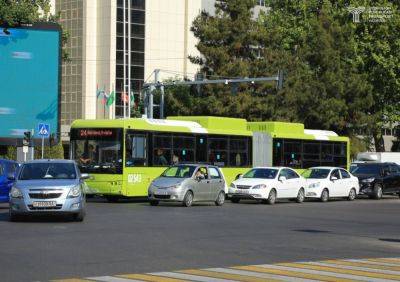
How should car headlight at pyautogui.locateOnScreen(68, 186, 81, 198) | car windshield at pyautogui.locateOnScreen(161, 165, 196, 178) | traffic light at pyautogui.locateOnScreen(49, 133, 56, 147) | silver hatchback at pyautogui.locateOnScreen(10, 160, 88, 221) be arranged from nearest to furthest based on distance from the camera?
silver hatchback at pyautogui.locateOnScreen(10, 160, 88, 221) → car headlight at pyautogui.locateOnScreen(68, 186, 81, 198) → car windshield at pyautogui.locateOnScreen(161, 165, 196, 178) → traffic light at pyautogui.locateOnScreen(49, 133, 56, 147)

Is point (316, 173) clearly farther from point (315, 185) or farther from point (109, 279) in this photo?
point (109, 279)

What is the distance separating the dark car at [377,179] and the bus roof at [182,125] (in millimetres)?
7297

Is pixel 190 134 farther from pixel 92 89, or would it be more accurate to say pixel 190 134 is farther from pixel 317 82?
pixel 92 89

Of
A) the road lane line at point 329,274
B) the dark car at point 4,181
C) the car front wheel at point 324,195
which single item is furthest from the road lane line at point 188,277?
the car front wheel at point 324,195

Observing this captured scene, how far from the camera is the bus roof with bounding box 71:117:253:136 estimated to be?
32812 mm

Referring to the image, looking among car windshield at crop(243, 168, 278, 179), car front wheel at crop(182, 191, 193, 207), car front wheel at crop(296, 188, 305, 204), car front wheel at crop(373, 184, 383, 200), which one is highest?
car windshield at crop(243, 168, 278, 179)

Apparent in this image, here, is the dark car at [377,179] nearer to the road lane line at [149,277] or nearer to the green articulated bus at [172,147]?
the green articulated bus at [172,147]

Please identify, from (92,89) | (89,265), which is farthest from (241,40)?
(89,265)

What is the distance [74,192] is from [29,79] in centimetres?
2018

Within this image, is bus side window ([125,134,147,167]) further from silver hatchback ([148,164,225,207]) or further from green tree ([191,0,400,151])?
green tree ([191,0,400,151])

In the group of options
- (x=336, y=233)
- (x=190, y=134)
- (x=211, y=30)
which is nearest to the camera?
(x=336, y=233)

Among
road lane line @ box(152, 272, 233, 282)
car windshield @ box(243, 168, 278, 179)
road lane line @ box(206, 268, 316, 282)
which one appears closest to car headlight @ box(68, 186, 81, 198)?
road lane line @ box(206, 268, 316, 282)

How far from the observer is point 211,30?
54938 mm

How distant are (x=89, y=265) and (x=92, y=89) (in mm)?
76252
